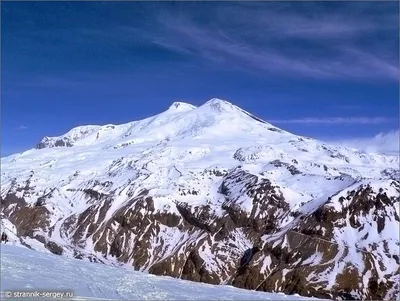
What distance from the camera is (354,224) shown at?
162 meters

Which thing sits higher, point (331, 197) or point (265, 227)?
point (331, 197)

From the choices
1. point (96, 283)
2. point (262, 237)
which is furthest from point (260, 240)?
point (96, 283)

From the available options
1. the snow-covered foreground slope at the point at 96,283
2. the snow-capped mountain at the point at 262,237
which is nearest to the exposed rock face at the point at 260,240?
the snow-capped mountain at the point at 262,237

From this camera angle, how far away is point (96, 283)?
69.6 feet

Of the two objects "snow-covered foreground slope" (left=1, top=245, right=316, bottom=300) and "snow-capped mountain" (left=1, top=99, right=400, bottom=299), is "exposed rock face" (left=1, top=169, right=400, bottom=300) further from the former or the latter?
"snow-covered foreground slope" (left=1, top=245, right=316, bottom=300)

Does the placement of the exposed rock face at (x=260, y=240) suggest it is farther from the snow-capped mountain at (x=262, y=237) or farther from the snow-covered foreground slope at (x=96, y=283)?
the snow-covered foreground slope at (x=96, y=283)

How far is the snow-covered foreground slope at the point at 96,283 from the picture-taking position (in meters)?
19.7

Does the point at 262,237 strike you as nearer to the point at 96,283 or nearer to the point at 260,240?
the point at 260,240

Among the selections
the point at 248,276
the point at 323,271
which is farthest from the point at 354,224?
the point at 248,276

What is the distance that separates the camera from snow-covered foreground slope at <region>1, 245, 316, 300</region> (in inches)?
774

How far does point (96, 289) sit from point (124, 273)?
150 inches

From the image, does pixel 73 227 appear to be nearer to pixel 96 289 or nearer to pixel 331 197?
pixel 331 197

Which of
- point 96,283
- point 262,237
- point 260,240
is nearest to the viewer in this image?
point 96,283

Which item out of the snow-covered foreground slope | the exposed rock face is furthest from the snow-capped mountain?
the snow-covered foreground slope
